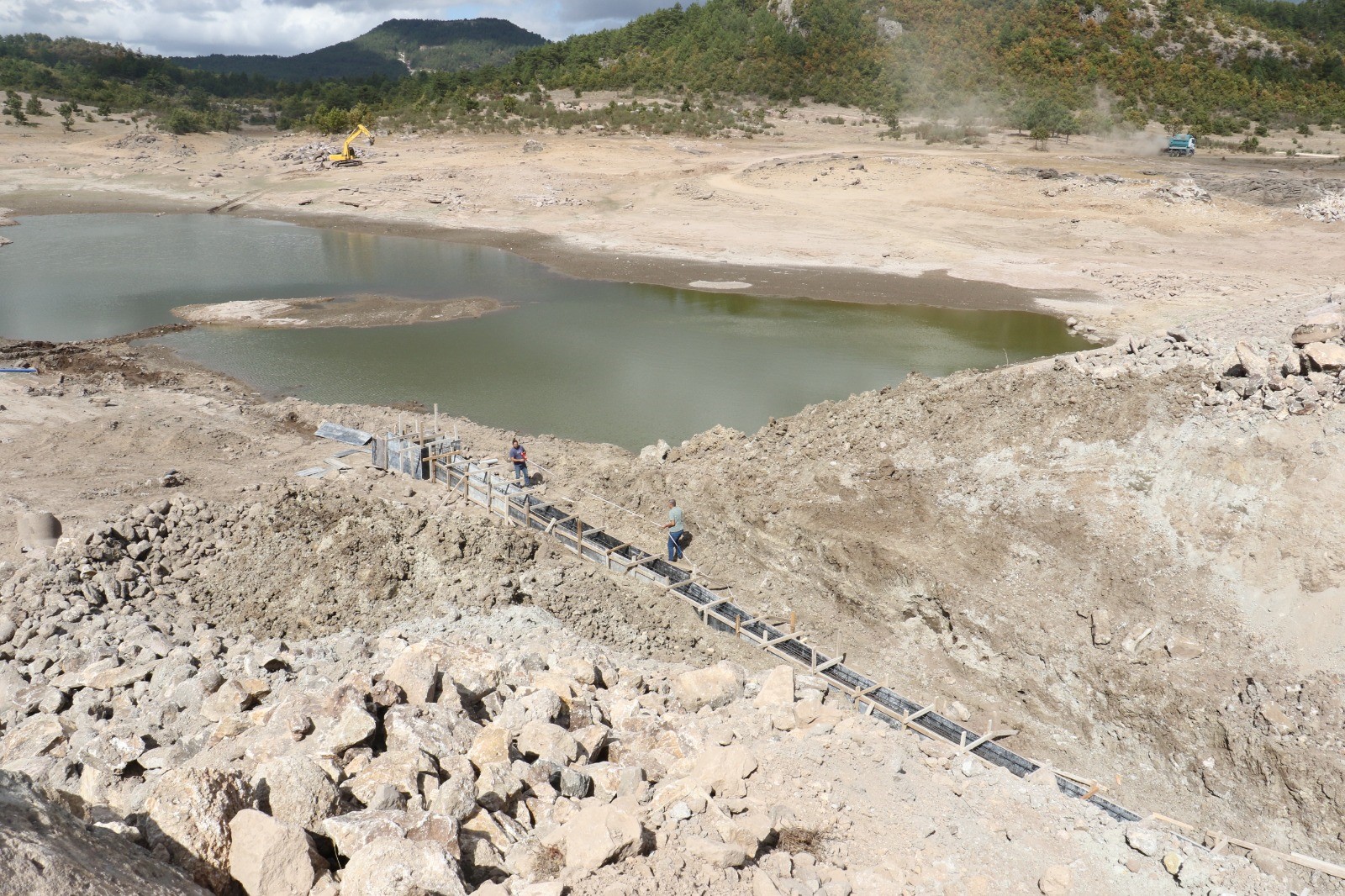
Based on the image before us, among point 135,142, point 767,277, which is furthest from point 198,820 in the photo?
point 135,142

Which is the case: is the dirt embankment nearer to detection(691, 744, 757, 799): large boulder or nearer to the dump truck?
detection(691, 744, 757, 799): large boulder

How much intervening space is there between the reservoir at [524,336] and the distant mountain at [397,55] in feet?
459

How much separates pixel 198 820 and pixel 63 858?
1053 mm

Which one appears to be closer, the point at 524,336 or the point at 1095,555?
the point at 1095,555

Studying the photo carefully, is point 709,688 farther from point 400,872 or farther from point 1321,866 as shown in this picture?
point 1321,866

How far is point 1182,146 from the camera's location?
160ft

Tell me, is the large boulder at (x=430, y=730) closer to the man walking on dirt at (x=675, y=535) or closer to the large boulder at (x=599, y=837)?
the large boulder at (x=599, y=837)

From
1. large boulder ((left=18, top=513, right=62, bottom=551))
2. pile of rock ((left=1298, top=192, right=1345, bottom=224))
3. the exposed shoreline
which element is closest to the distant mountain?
the exposed shoreline

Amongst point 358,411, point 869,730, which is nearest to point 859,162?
point 358,411

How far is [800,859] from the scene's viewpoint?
6359 millimetres

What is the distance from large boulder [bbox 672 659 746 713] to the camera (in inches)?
341

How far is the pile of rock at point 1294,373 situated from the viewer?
1164cm

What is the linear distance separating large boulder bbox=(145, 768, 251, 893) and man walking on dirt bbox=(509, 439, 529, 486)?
8.66m

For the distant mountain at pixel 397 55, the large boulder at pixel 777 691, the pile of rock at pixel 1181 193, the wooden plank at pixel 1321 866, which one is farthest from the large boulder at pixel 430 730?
the distant mountain at pixel 397 55
